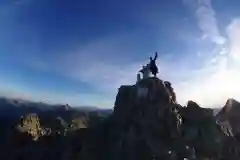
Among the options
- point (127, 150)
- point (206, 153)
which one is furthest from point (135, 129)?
point (206, 153)

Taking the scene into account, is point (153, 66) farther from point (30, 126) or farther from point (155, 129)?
point (30, 126)

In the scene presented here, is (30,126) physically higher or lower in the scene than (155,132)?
higher

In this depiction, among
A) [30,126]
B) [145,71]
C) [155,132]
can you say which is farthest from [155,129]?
[30,126]

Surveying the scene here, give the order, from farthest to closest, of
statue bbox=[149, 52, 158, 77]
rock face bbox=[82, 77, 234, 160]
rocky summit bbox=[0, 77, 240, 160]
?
rock face bbox=[82, 77, 234, 160] < rocky summit bbox=[0, 77, 240, 160] < statue bbox=[149, 52, 158, 77]

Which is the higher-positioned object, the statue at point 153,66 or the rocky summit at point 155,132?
the statue at point 153,66

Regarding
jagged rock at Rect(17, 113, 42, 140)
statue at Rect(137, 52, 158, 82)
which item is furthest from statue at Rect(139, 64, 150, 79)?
jagged rock at Rect(17, 113, 42, 140)

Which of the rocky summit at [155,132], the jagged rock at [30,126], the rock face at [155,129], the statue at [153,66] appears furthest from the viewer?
the jagged rock at [30,126]

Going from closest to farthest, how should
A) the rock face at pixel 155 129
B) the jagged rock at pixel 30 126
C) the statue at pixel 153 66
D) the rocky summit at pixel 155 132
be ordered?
the statue at pixel 153 66, the rocky summit at pixel 155 132, the rock face at pixel 155 129, the jagged rock at pixel 30 126

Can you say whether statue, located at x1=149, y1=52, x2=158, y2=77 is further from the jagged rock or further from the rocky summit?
the jagged rock

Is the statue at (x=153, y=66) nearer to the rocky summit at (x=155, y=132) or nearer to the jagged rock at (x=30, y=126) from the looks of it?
the rocky summit at (x=155, y=132)

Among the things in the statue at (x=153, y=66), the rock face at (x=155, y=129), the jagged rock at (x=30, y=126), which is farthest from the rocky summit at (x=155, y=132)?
the jagged rock at (x=30, y=126)

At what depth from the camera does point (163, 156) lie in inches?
3130

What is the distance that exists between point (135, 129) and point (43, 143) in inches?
1679

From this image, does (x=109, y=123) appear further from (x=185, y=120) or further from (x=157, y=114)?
(x=185, y=120)
